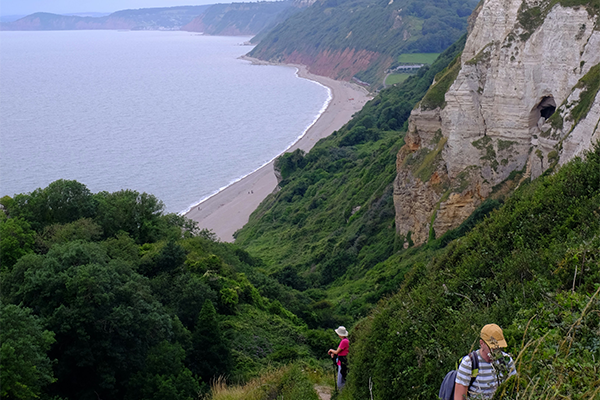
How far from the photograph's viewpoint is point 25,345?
13.4 meters

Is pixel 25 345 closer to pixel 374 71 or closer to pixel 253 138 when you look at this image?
pixel 253 138

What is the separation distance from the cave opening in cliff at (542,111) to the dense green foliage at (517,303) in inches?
614

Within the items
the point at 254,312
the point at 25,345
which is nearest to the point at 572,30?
the point at 254,312

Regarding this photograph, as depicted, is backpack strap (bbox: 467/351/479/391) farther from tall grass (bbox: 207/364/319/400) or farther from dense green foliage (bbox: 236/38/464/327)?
dense green foliage (bbox: 236/38/464/327)

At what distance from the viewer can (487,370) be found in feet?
22.1

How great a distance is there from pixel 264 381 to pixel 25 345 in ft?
19.6

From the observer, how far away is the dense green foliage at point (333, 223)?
36.6 metres

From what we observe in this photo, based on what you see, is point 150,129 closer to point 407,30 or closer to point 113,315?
point 113,315

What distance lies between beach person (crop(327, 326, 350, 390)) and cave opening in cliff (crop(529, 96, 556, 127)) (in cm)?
2156

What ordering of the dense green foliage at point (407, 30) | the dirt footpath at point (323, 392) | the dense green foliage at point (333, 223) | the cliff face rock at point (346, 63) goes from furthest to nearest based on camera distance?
the cliff face rock at point (346, 63), the dense green foliage at point (407, 30), the dense green foliage at point (333, 223), the dirt footpath at point (323, 392)

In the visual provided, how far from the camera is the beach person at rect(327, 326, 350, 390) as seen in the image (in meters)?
13.0

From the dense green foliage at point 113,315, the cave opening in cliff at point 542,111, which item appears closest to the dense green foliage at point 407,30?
the cave opening in cliff at point 542,111

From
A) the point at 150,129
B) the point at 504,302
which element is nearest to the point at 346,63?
the point at 150,129

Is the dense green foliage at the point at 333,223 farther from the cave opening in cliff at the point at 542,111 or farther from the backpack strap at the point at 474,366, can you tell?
the backpack strap at the point at 474,366
